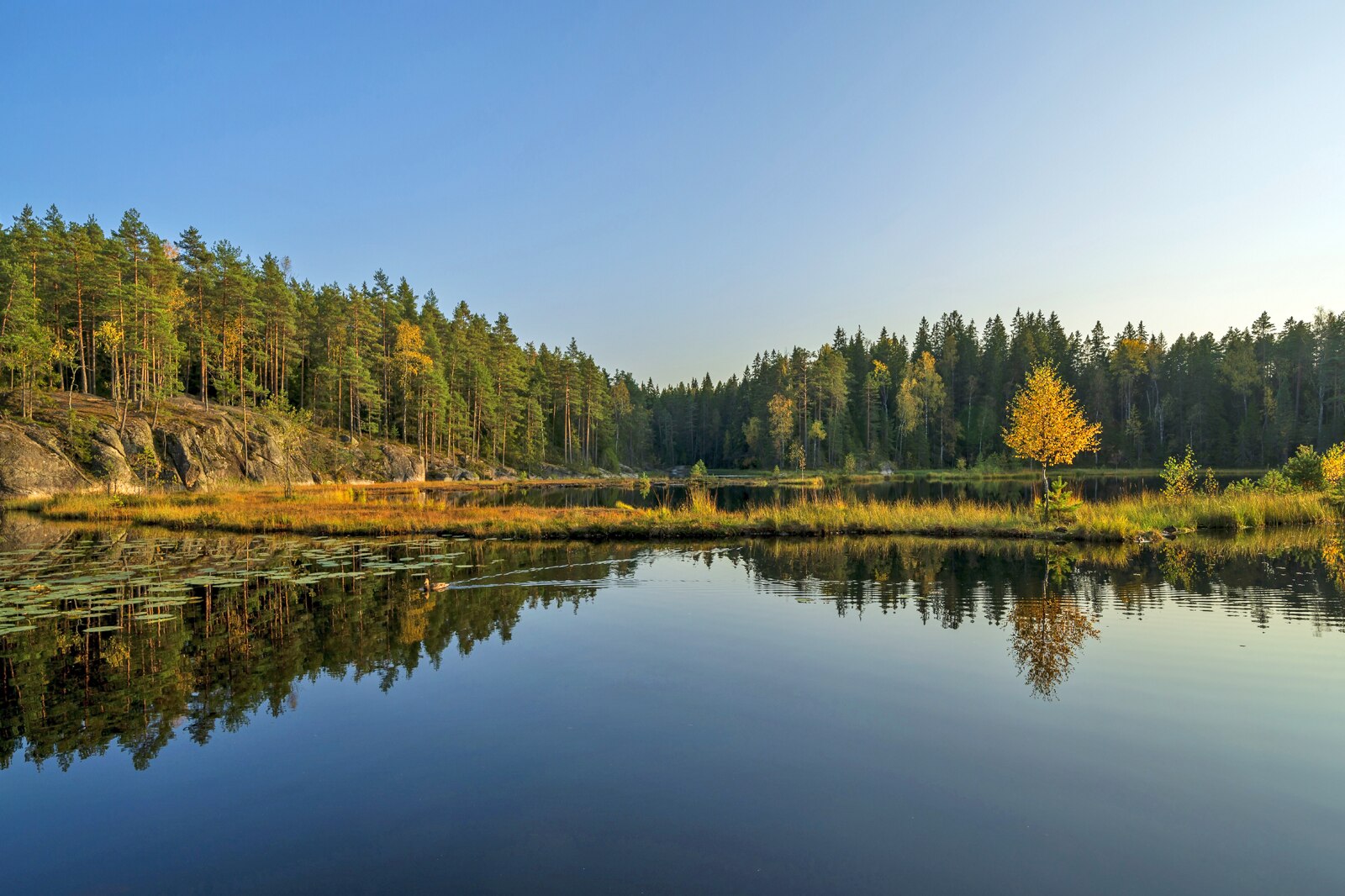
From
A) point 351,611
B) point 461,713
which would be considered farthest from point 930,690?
point 351,611

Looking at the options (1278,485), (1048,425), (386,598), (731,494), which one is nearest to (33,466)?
(386,598)

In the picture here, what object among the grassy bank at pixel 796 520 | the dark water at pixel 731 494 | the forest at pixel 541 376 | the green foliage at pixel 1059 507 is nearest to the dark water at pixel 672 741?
the green foliage at pixel 1059 507

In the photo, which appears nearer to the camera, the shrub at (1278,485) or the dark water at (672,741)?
the dark water at (672,741)

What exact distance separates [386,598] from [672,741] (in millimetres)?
9594

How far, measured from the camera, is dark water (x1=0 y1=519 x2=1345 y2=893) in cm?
502

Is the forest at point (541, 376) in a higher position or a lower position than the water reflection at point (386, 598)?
higher

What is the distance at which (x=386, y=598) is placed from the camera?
1449cm

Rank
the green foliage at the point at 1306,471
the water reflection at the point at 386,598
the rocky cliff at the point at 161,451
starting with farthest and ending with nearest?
the rocky cliff at the point at 161,451
the green foliage at the point at 1306,471
the water reflection at the point at 386,598

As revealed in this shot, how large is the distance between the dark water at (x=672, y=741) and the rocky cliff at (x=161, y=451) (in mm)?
41122

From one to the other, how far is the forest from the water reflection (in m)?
40.8

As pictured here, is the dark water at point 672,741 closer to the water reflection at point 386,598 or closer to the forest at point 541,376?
the water reflection at point 386,598

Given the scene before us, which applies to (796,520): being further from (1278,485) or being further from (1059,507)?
(1278,485)

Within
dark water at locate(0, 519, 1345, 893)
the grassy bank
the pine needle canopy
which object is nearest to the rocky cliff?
the grassy bank

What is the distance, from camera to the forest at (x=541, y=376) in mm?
54094
